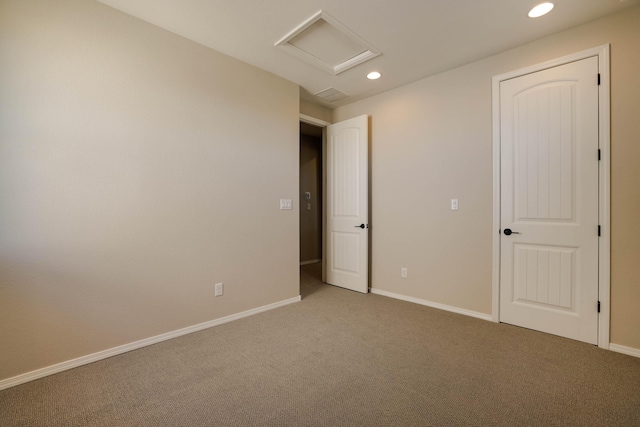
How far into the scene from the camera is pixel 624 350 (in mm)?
2180

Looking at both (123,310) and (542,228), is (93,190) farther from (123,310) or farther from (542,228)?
(542,228)

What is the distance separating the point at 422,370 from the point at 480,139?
229 centimetres

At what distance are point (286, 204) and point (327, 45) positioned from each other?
1.71 meters

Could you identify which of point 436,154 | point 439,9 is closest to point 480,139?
point 436,154

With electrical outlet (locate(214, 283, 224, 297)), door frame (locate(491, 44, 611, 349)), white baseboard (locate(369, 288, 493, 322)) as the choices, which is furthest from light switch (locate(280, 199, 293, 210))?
door frame (locate(491, 44, 611, 349))

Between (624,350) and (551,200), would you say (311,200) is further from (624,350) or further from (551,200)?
(624,350)

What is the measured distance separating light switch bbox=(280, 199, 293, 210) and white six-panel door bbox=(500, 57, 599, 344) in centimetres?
224

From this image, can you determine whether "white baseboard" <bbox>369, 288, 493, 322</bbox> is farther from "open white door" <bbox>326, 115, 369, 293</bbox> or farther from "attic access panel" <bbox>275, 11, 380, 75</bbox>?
"attic access panel" <bbox>275, 11, 380, 75</bbox>

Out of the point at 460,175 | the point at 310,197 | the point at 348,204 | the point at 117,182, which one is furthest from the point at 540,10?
the point at 310,197

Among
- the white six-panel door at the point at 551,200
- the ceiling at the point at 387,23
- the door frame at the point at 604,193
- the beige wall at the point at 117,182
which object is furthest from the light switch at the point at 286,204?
the door frame at the point at 604,193

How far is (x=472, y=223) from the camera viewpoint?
2.97 m

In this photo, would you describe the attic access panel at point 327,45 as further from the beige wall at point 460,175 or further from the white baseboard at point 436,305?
the white baseboard at point 436,305

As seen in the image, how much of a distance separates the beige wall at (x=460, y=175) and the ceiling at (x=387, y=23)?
0.21 m

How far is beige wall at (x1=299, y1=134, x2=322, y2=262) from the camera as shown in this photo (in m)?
6.05
